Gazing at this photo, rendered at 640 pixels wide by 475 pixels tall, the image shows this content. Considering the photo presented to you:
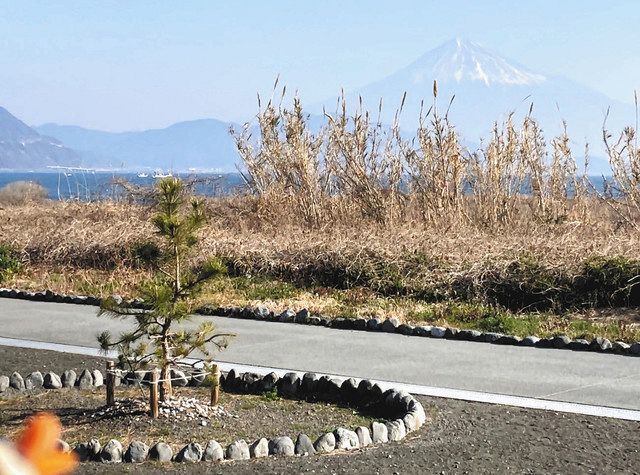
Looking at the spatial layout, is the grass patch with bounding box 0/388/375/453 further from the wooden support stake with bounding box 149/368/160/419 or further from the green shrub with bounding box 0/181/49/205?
the green shrub with bounding box 0/181/49/205

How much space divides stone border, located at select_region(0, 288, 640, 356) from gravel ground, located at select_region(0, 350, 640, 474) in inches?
98.3

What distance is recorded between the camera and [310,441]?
5211mm

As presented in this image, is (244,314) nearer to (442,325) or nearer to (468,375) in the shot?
(442,325)

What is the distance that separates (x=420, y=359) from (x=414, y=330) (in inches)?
48.9

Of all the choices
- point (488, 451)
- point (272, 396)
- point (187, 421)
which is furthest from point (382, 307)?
point (488, 451)

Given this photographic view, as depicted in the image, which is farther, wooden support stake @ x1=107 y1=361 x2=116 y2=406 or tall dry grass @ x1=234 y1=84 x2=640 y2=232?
tall dry grass @ x1=234 y1=84 x2=640 y2=232

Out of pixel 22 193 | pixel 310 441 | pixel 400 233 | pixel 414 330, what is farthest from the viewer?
pixel 22 193

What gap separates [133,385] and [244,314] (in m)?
3.62

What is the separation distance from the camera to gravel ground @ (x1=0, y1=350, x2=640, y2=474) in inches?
193

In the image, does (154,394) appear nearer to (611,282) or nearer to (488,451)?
(488,451)

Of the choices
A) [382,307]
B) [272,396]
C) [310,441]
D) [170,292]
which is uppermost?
[170,292]

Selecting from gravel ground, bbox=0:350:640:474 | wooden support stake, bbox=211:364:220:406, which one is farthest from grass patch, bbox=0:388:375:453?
gravel ground, bbox=0:350:640:474

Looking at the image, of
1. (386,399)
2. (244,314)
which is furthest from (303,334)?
Result: (386,399)

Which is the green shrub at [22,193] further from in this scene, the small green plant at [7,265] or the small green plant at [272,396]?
the small green plant at [272,396]
